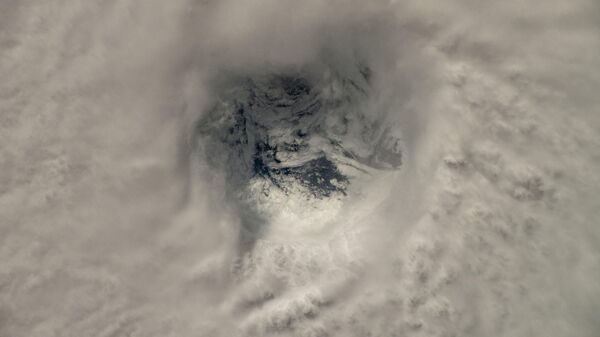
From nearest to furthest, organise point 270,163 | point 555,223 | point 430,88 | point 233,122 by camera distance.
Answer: point 555,223
point 430,88
point 233,122
point 270,163

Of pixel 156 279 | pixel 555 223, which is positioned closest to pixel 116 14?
pixel 156 279

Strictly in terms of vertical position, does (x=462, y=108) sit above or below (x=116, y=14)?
below

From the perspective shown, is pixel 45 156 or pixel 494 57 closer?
pixel 494 57

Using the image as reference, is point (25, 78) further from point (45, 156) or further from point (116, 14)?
point (116, 14)

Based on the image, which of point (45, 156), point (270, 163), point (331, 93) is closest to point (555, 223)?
point (331, 93)

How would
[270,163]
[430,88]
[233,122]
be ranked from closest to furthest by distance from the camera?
[430,88] < [233,122] < [270,163]

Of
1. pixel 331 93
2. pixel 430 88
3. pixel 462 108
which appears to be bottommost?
pixel 462 108

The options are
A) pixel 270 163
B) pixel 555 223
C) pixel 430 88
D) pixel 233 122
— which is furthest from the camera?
pixel 270 163

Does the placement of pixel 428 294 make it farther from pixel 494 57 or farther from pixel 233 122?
pixel 233 122

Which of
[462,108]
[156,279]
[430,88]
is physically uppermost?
[430,88]
